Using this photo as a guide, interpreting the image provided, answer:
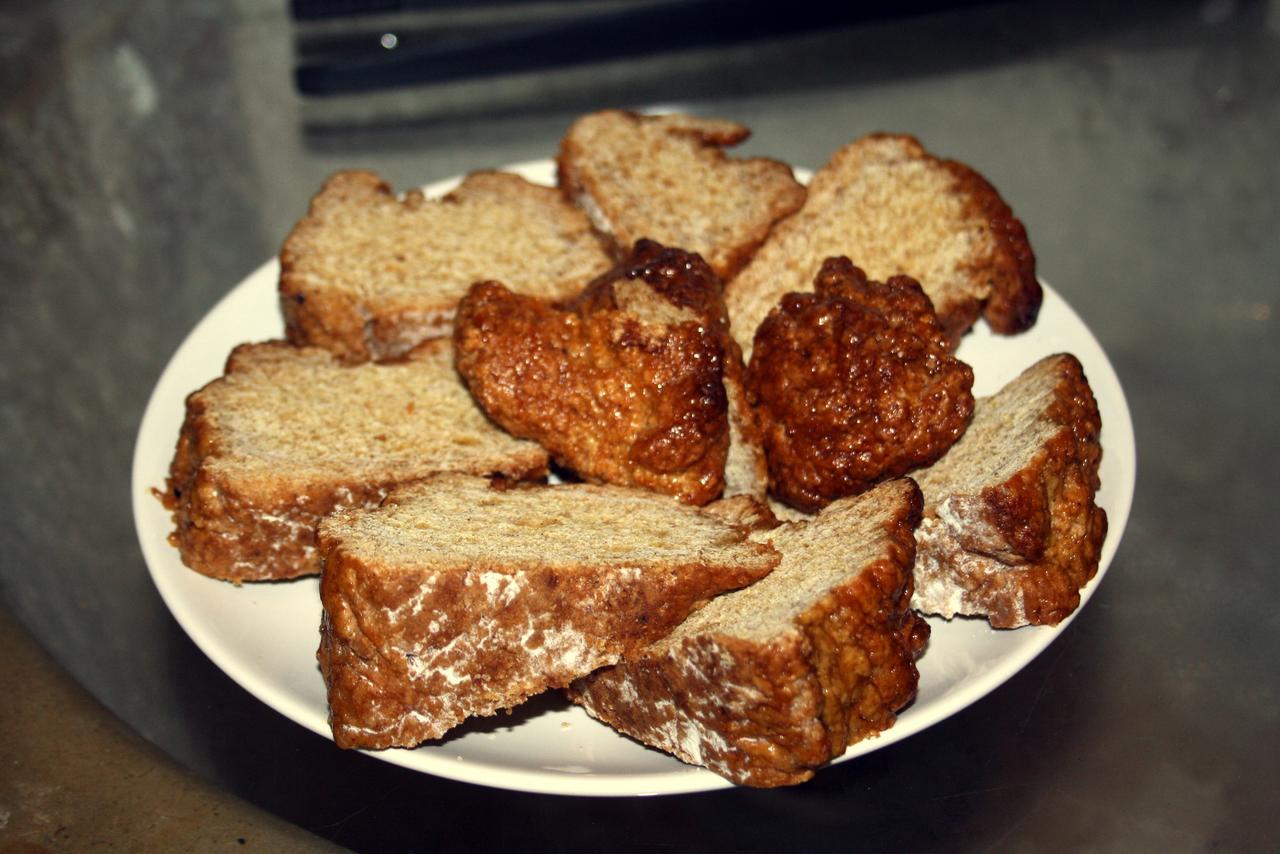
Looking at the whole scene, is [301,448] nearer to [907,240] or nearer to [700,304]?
[700,304]

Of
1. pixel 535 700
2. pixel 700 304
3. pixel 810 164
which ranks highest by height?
pixel 700 304

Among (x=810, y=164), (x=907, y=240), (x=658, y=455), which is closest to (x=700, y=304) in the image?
(x=658, y=455)

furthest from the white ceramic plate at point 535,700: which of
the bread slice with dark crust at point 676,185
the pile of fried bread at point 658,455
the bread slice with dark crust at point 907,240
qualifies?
the bread slice with dark crust at point 676,185

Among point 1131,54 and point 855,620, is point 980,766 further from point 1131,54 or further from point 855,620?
point 1131,54

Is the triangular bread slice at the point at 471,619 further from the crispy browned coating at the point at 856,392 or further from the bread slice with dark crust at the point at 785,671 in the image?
the crispy browned coating at the point at 856,392

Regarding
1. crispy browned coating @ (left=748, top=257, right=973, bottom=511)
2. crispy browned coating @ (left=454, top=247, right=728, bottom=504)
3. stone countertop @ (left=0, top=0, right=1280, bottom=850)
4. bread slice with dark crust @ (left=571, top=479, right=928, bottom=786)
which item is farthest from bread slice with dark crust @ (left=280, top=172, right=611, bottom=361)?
bread slice with dark crust @ (left=571, top=479, right=928, bottom=786)

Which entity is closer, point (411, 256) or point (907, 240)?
point (907, 240)
